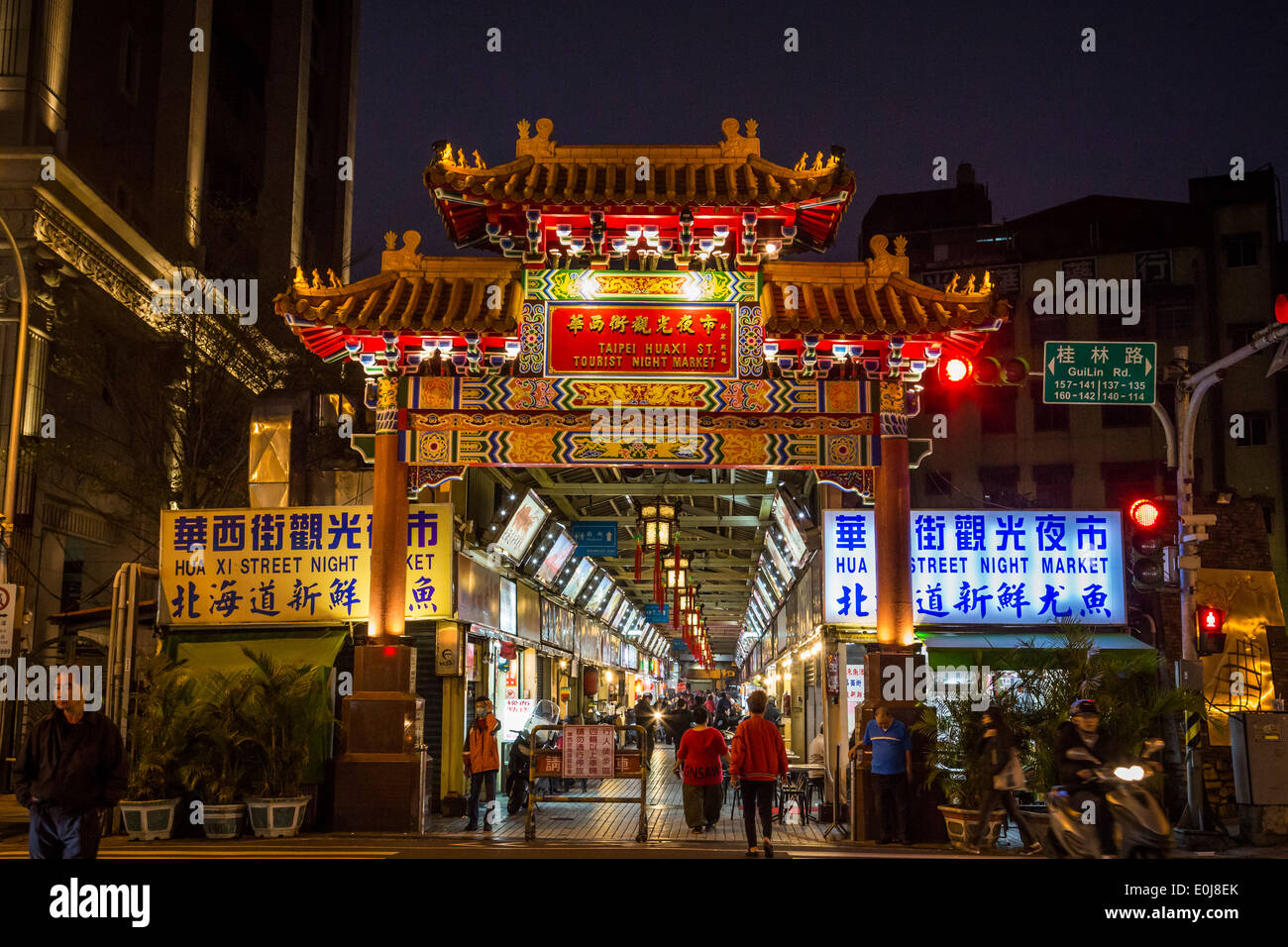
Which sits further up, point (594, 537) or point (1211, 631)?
point (594, 537)

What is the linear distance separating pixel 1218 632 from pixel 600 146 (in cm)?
1146

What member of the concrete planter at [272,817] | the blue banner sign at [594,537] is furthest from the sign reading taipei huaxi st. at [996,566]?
the blue banner sign at [594,537]

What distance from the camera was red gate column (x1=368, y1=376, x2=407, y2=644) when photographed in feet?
49.3

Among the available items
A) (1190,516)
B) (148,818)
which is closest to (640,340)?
(1190,516)

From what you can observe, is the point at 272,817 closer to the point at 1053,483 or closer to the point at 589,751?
the point at 589,751

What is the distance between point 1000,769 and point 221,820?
948 centimetres

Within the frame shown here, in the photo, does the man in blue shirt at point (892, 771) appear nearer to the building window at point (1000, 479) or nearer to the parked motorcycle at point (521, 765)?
the parked motorcycle at point (521, 765)

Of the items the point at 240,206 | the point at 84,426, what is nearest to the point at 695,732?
the point at 84,426

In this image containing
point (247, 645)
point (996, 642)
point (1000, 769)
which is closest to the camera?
point (1000, 769)

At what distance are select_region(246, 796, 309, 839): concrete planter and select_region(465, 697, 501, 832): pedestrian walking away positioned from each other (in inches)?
97.6

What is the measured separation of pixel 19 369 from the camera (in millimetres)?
17844

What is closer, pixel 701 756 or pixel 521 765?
pixel 701 756

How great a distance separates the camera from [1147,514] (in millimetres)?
16438

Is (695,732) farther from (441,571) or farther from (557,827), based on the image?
(441,571)
